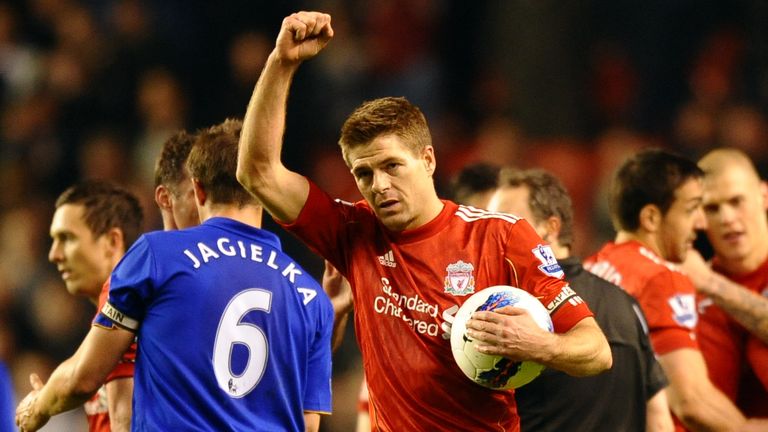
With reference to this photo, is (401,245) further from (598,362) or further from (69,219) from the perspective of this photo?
(69,219)

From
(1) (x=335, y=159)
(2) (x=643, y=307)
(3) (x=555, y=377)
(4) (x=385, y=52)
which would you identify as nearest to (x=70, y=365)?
(3) (x=555, y=377)

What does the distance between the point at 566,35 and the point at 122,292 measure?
9.69 metres

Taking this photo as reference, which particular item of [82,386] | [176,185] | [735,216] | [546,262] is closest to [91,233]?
[176,185]

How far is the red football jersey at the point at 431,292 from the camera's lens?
4543mm

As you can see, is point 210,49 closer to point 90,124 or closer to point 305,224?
point 90,124

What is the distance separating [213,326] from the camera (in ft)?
14.8

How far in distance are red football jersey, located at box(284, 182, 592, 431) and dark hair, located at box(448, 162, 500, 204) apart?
1.90 meters

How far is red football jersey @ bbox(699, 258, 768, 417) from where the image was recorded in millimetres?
6465

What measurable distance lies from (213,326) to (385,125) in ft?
3.35

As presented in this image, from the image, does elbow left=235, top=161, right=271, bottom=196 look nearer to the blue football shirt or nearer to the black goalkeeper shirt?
the blue football shirt

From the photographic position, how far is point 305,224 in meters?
4.73

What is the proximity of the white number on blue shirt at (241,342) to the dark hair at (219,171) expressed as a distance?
0.42m

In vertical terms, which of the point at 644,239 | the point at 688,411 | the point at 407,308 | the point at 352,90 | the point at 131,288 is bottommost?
the point at 688,411

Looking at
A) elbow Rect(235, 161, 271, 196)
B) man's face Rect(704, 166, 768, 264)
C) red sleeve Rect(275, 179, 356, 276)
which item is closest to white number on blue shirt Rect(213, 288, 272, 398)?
red sleeve Rect(275, 179, 356, 276)
